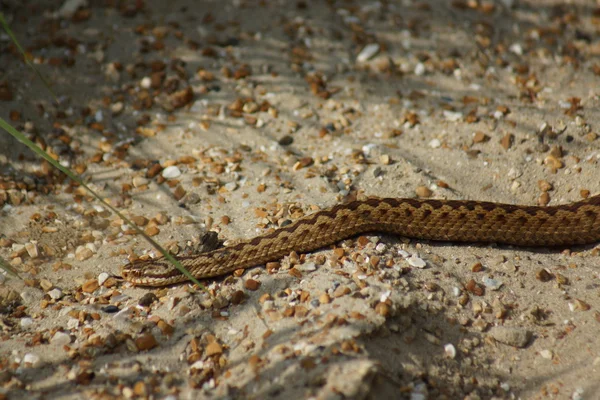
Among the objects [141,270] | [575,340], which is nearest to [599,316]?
[575,340]

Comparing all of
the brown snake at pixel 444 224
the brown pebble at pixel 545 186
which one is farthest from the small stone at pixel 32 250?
the brown pebble at pixel 545 186

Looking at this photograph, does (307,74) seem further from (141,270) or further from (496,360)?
(496,360)

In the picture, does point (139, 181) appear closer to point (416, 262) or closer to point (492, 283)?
point (416, 262)

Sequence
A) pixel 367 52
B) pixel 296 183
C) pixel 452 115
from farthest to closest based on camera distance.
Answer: pixel 367 52 < pixel 452 115 < pixel 296 183

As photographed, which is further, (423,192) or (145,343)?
(423,192)

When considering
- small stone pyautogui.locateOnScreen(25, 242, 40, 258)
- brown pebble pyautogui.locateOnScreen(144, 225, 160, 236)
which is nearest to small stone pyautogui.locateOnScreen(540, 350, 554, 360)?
brown pebble pyautogui.locateOnScreen(144, 225, 160, 236)

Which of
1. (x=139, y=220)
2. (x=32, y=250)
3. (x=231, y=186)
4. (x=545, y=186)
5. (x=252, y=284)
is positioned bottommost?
(x=32, y=250)

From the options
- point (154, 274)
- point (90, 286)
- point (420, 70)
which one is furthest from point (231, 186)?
point (420, 70)

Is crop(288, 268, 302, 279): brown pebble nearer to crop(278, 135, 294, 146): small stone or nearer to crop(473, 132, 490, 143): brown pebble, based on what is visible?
crop(278, 135, 294, 146): small stone
